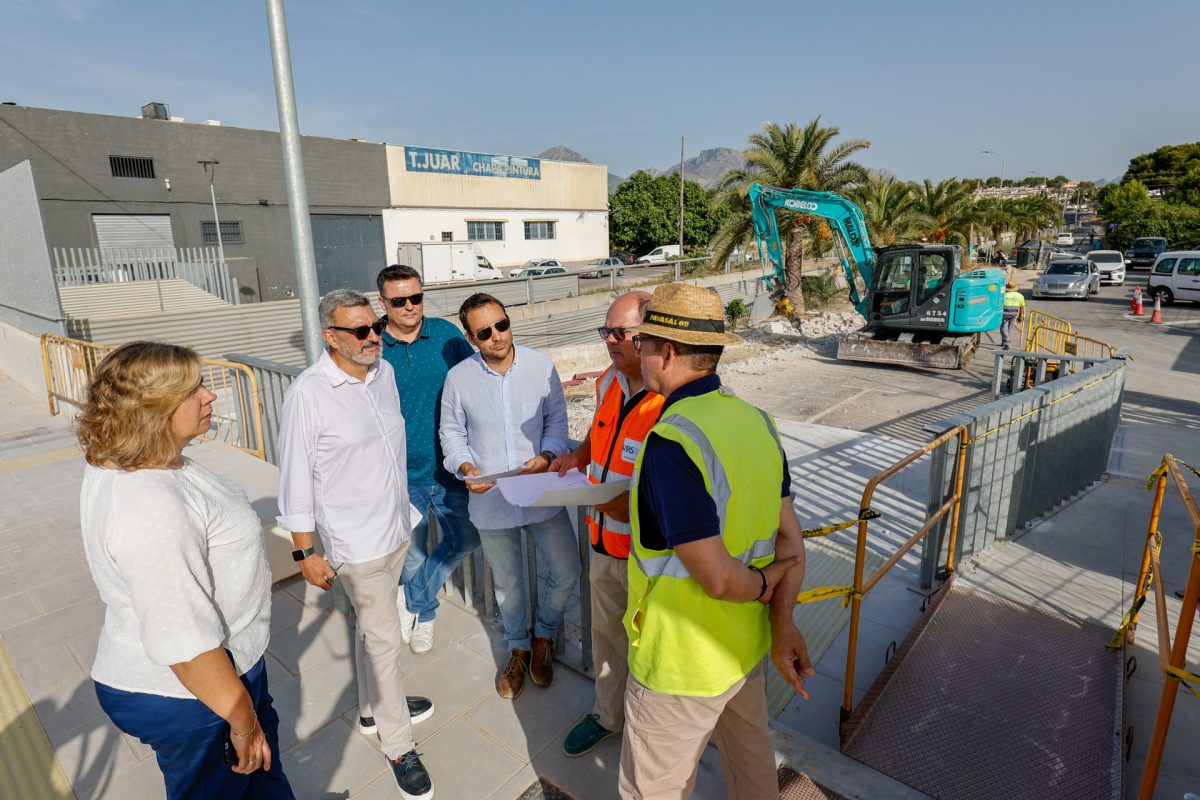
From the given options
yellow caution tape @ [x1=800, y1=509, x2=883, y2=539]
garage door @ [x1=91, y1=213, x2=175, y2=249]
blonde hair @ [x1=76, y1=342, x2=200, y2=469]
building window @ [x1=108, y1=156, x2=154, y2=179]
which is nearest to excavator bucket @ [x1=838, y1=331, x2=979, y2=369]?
yellow caution tape @ [x1=800, y1=509, x2=883, y2=539]

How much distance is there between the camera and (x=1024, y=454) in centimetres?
528

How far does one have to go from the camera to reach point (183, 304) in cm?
1673

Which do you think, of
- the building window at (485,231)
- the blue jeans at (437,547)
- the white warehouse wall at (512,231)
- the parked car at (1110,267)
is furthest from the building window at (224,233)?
the parked car at (1110,267)

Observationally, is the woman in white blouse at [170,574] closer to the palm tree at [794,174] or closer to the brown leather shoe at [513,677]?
the brown leather shoe at [513,677]

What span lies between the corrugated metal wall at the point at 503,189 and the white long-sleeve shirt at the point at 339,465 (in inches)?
1384

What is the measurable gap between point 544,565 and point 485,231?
129 feet

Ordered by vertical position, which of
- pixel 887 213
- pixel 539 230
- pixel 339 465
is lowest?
pixel 339 465

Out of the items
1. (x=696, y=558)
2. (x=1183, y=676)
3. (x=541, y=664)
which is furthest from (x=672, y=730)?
(x=1183, y=676)

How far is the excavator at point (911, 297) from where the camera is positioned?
14.6 m

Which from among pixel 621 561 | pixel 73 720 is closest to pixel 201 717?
pixel 621 561

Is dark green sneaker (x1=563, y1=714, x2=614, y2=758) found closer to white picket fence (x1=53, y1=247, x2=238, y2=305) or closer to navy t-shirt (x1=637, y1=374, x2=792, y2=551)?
navy t-shirt (x1=637, y1=374, x2=792, y2=551)

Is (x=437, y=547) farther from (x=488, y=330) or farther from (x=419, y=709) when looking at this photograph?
(x=488, y=330)

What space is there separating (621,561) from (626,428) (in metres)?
0.55

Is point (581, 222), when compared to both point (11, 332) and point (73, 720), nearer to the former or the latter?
point (11, 332)
